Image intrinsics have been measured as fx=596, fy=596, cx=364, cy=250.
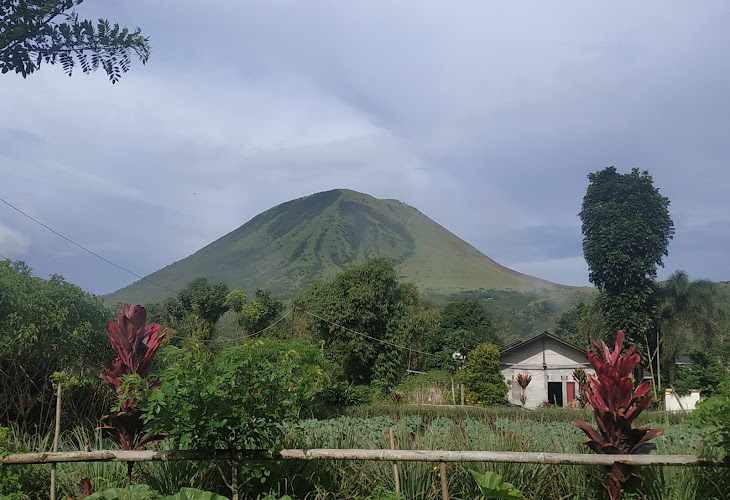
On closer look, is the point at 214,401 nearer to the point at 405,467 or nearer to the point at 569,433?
the point at 405,467

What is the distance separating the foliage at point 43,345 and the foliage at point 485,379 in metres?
17.8

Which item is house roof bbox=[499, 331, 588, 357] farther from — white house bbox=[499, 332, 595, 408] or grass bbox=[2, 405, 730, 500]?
grass bbox=[2, 405, 730, 500]

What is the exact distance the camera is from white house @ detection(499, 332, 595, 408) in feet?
106

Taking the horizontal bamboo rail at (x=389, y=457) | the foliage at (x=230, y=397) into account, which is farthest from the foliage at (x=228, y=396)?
the horizontal bamboo rail at (x=389, y=457)

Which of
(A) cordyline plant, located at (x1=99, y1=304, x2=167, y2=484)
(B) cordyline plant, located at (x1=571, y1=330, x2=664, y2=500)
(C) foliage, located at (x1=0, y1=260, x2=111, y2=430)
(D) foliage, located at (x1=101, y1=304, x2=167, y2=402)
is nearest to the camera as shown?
(B) cordyline plant, located at (x1=571, y1=330, x2=664, y2=500)

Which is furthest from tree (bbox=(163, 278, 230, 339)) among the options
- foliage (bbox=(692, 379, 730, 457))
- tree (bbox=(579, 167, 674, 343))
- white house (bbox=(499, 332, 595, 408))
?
foliage (bbox=(692, 379, 730, 457))

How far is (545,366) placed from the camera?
108 ft

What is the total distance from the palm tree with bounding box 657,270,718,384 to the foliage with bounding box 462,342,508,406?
13.5 meters

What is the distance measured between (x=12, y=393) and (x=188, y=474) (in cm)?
670

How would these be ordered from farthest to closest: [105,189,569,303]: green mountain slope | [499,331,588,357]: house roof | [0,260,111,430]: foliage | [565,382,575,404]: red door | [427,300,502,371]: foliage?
[105,189,569,303]: green mountain slope
[427,300,502,371]: foliage
[499,331,588,357]: house roof
[565,382,575,404]: red door
[0,260,111,430]: foliage

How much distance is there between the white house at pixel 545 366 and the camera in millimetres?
32375

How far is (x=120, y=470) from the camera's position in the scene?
571 cm

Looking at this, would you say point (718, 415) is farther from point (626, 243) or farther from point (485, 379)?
point (626, 243)

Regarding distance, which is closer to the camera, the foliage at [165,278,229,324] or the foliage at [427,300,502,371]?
the foliage at [427,300,502,371]
